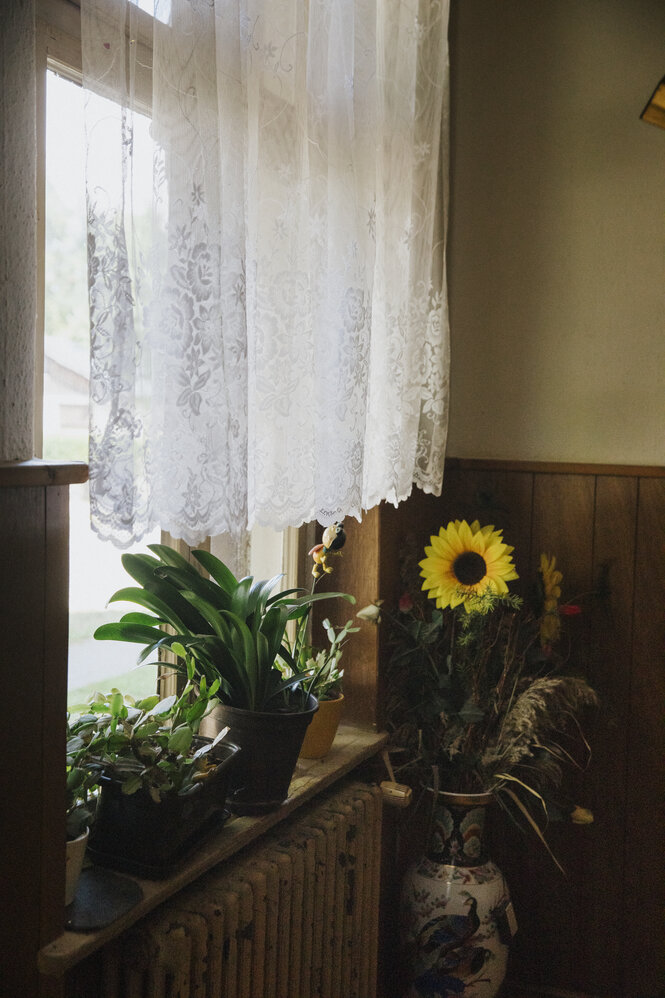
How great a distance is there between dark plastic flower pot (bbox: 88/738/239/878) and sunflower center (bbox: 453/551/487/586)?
89 centimetres

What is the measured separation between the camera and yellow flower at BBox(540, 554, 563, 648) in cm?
215

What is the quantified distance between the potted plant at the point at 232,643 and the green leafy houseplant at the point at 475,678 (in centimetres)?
50

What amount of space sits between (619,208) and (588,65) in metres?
0.39

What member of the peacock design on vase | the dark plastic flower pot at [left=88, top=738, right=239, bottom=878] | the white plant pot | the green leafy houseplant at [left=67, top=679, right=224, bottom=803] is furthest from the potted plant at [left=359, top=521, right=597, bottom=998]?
the white plant pot

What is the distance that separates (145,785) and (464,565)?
40.8 inches

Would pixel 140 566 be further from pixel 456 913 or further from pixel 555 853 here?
pixel 555 853

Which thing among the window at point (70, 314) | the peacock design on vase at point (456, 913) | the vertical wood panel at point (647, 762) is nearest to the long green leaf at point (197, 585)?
the window at point (70, 314)

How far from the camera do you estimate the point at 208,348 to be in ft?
3.83

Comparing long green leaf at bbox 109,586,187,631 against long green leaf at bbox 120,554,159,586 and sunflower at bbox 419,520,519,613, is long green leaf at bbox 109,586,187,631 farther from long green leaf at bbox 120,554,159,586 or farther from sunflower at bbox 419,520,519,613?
sunflower at bbox 419,520,519,613

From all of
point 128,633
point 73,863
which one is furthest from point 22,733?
point 128,633

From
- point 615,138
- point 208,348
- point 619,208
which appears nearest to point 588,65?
point 615,138

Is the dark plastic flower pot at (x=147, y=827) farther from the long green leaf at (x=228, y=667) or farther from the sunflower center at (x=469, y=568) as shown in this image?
the sunflower center at (x=469, y=568)

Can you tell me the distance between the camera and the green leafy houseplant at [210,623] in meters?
1.42

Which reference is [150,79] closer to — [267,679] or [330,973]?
[267,679]
